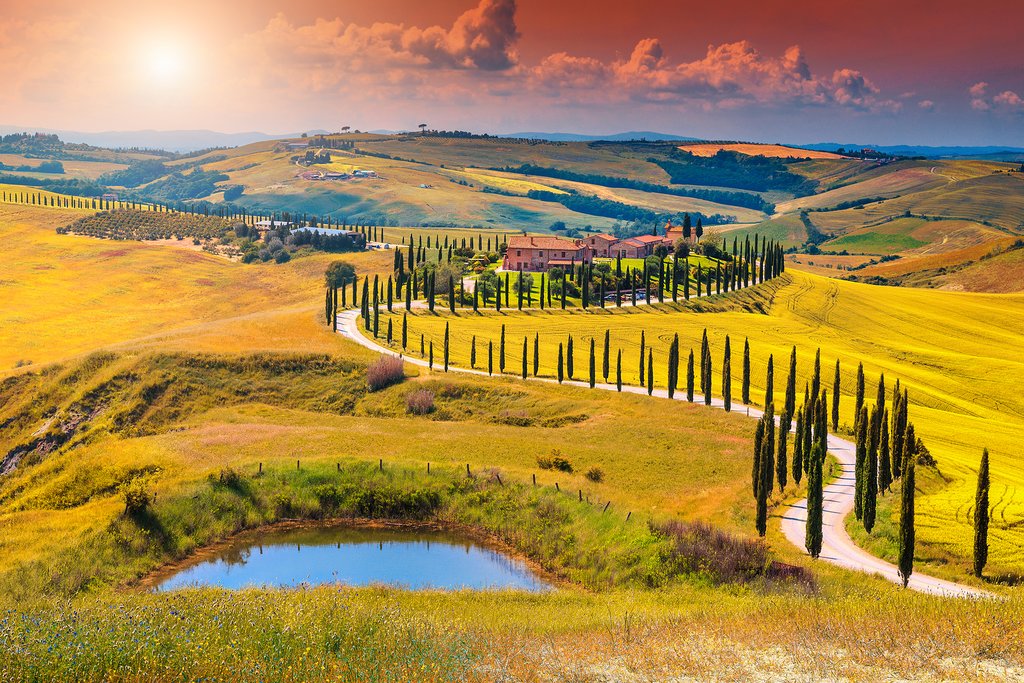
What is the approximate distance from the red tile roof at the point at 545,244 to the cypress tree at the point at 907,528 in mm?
136221

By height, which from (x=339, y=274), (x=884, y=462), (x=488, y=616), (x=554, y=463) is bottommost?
(x=554, y=463)

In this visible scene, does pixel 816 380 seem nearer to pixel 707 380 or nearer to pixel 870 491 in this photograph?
pixel 707 380

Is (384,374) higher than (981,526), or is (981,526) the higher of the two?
(981,526)

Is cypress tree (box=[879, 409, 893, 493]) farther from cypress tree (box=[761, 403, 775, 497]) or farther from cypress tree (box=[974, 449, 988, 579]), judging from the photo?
cypress tree (box=[974, 449, 988, 579])

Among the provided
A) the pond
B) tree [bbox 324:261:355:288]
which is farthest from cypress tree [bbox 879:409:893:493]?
tree [bbox 324:261:355:288]

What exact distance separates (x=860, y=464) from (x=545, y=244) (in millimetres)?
129930

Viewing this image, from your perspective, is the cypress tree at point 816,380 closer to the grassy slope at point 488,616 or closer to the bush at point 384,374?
the grassy slope at point 488,616

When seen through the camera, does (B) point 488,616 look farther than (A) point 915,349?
No

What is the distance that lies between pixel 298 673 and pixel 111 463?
47384mm

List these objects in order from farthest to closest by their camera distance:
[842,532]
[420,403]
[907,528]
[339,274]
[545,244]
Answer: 1. [545,244]
2. [339,274]
3. [420,403]
4. [842,532]
5. [907,528]

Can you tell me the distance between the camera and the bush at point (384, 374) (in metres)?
98.1

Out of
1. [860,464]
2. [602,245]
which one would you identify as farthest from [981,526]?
[602,245]

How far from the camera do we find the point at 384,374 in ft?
324

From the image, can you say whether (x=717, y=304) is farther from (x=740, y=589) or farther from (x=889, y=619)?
(x=889, y=619)
